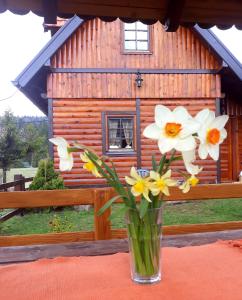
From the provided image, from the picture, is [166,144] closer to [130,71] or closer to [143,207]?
[143,207]

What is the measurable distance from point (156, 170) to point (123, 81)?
7.50m

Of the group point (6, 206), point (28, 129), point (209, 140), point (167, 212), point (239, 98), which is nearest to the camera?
point (209, 140)

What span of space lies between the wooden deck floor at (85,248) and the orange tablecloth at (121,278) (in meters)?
0.19

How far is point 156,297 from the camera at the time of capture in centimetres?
105

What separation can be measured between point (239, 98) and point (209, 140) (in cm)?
991

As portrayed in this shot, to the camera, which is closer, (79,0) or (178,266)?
(178,266)

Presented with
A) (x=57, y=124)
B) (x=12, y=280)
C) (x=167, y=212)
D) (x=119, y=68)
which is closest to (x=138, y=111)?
(x=119, y=68)

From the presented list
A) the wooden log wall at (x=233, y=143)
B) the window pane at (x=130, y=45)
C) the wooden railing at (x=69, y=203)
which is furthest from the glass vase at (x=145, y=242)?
the wooden log wall at (x=233, y=143)

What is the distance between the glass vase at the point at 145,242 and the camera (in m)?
1.11

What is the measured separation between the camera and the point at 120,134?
865 cm

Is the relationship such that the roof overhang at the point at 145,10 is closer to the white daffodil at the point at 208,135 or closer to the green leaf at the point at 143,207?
the white daffodil at the point at 208,135

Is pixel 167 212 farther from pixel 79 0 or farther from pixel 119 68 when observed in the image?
pixel 79 0

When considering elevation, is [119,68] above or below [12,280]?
above

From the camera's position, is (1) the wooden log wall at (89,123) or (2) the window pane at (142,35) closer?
(1) the wooden log wall at (89,123)
